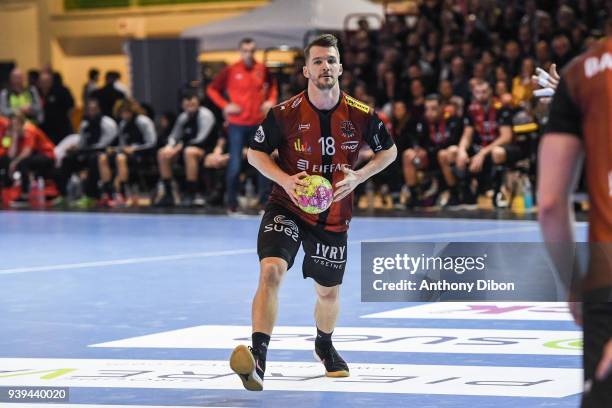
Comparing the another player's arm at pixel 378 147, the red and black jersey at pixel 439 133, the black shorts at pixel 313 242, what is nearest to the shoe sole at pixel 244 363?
the black shorts at pixel 313 242

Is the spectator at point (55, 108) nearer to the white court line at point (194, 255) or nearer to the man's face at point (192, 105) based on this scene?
the man's face at point (192, 105)

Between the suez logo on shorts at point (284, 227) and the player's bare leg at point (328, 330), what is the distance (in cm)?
40

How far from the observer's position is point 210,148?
72.4 feet

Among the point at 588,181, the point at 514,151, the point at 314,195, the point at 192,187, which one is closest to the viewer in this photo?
the point at 588,181

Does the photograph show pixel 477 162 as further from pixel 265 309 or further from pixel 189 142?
pixel 265 309

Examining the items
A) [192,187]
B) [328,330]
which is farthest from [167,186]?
[328,330]

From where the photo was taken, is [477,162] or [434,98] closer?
[477,162]

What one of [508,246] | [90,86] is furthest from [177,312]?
[90,86]

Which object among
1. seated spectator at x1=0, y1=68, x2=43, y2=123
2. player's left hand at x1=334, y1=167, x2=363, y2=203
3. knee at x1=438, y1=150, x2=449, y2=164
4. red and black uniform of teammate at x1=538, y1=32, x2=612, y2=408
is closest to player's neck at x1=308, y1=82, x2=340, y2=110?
player's left hand at x1=334, y1=167, x2=363, y2=203

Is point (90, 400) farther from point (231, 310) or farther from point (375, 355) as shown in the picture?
point (231, 310)

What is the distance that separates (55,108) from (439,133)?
953 cm

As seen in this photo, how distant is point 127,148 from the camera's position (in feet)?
74.9

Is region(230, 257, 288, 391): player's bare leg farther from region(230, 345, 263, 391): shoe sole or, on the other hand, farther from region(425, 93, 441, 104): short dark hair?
region(425, 93, 441, 104): short dark hair

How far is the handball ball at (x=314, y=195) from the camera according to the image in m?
7.46
